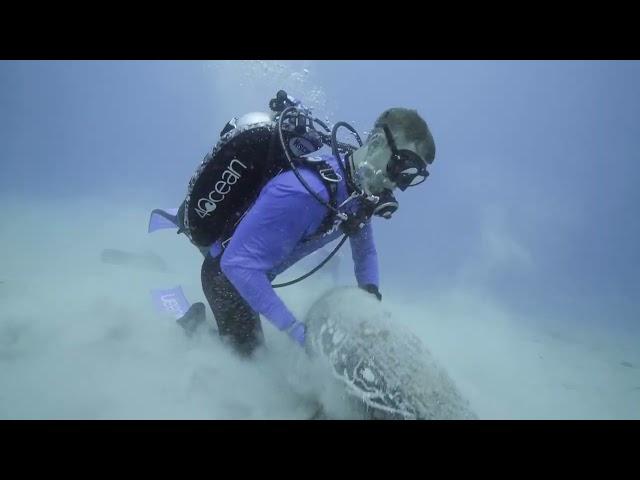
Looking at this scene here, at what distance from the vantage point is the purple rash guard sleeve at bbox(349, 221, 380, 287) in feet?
13.3

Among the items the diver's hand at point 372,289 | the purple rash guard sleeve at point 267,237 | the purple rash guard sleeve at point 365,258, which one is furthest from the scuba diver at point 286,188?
the diver's hand at point 372,289

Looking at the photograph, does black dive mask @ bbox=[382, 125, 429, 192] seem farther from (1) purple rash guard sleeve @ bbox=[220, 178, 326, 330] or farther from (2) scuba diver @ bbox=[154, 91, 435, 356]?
(1) purple rash guard sleeve @ bbox=[220, 178, 326, 330]

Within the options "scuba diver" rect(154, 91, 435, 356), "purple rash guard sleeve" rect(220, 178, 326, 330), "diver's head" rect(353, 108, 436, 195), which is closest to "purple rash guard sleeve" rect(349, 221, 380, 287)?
A: "scuba diver" rect(154, 91, 435, 356)

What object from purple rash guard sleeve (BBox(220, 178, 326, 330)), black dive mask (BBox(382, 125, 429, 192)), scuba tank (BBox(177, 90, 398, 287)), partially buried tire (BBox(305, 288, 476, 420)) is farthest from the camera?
scuba tank (BBox(177, 90, 398, 287))

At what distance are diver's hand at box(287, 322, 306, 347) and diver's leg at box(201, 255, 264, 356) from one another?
0.96m

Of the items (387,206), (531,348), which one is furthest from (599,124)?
(387,206)

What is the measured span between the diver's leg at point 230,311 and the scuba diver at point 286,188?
1.17 feet

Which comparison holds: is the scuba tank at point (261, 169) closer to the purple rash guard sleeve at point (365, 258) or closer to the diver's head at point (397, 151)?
the diver's head at point (397, 151)

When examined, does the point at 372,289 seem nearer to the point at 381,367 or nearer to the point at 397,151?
the point at 381,367

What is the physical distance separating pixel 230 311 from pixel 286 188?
175cm

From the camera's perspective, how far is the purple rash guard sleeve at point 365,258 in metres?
4.07

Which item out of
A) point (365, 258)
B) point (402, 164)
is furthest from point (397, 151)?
point (365, 258)

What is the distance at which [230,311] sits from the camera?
12.6 ft
